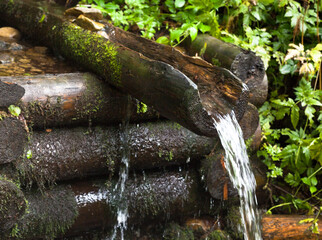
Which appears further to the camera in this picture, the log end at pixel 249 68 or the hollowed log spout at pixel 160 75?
the log end at pixel 249 68

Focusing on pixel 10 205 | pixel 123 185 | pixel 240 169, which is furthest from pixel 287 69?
pixel 10 205

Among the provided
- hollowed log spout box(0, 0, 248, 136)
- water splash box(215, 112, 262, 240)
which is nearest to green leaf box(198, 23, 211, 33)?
hollowed log spout box(0, 0, 248, 136)

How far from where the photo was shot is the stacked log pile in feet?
9.12

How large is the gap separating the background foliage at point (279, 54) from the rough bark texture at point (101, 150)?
1017 millimetres

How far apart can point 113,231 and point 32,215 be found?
747 mm

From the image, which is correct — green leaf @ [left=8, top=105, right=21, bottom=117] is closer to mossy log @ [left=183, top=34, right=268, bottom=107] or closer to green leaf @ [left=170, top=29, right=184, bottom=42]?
mossy log @ [left=183, top=34, right=268, bottom=107]

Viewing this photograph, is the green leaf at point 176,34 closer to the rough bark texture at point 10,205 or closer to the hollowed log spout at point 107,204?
the hollowed log spout at point 107,204

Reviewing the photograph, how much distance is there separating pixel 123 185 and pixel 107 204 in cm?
20

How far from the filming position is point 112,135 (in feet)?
11.3

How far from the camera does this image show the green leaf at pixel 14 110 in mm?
2839

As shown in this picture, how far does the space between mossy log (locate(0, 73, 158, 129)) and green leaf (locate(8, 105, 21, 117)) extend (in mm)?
152

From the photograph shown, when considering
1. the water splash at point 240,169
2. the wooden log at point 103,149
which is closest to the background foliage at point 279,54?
the water splash at point 240,169

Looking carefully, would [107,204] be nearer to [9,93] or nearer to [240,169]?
[240,169]

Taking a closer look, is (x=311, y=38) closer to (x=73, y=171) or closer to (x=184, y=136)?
(x=184, y=136)
